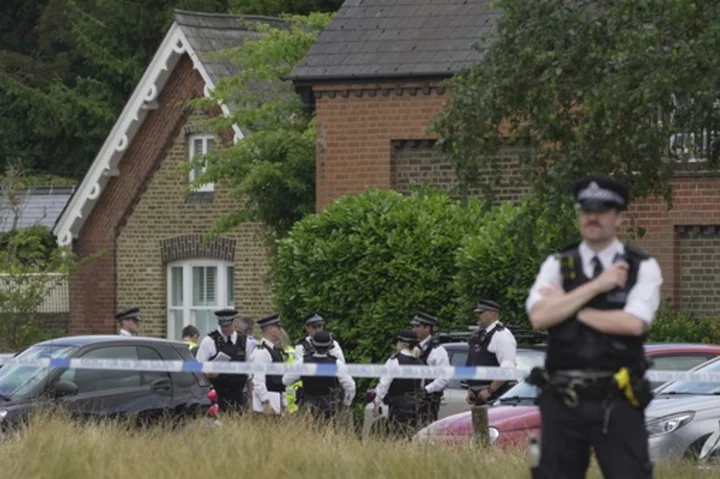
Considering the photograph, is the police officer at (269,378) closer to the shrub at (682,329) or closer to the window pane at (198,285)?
the shrub at (682,329)

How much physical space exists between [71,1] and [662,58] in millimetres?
43267

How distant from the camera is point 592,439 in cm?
856

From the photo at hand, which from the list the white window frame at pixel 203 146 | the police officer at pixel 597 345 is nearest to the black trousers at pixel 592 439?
the police officer at pixel 597 345

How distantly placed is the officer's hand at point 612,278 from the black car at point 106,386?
29.4ft

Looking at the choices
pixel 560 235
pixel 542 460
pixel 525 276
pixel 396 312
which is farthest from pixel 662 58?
pixel 396 312

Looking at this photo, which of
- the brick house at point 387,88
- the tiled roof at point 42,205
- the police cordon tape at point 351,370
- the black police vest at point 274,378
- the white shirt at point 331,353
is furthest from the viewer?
the tiled roof at point 42,205

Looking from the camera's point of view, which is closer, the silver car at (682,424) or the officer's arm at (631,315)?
the officer's arm at (631,315)

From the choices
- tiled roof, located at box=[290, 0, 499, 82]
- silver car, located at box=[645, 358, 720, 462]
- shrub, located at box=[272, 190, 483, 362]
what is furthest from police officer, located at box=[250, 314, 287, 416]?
tiled roof, located at box=[290, 0, 499, 82]

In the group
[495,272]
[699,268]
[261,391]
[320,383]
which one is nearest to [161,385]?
[261,391]

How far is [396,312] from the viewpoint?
82.9ft

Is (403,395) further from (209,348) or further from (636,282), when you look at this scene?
(636,282)

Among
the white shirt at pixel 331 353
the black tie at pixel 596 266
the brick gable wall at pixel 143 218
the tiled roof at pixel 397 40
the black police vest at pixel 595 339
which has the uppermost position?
the tiled roof at pixel 397 40

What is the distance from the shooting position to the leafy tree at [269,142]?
99.1 feet

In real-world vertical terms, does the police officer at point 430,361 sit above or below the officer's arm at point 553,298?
below
